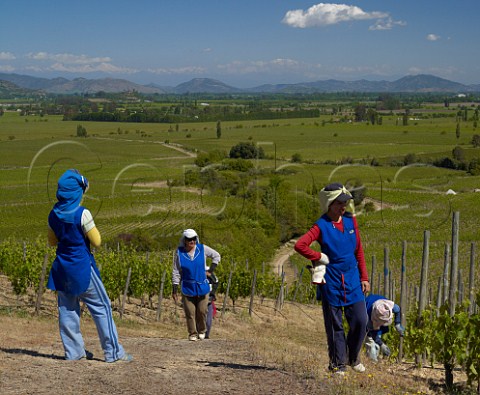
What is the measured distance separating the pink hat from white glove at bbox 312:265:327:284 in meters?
1.08

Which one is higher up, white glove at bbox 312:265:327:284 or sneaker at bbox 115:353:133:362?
white glove at bbox 312:265:327:284

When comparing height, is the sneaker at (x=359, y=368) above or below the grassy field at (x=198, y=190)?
above

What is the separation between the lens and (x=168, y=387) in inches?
212

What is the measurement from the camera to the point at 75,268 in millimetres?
5906

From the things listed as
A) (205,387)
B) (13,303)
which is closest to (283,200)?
(13,303)

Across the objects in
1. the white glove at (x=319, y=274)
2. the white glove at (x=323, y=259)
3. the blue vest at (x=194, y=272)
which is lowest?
the blue vest at (x=194, y=272)

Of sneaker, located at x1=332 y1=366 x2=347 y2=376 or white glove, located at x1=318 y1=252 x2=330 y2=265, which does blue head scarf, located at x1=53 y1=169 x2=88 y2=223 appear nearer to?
white glove, located at x1=318 y1=252 x2=330 y2=265

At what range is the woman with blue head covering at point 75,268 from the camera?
584 centimetres

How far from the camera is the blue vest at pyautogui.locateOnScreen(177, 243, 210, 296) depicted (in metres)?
8.03

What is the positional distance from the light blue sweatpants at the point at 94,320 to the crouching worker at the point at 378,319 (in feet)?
8.42

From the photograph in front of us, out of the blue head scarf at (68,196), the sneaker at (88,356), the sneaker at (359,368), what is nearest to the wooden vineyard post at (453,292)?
the sneaker at (359,368)

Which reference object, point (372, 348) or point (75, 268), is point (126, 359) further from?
point (372, 348)

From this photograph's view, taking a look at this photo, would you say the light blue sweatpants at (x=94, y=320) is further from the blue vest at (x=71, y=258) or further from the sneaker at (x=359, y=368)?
the sneaker at (x=359, y=368)

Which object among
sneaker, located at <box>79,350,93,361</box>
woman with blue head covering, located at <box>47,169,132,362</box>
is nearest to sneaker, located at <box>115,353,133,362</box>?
woman with blue head covering, located at <box>47,169,132,362</box>
